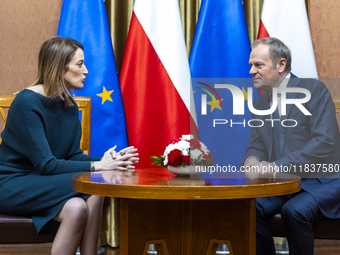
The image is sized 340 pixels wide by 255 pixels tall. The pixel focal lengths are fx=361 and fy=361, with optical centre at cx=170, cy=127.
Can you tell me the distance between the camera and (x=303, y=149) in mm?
1637

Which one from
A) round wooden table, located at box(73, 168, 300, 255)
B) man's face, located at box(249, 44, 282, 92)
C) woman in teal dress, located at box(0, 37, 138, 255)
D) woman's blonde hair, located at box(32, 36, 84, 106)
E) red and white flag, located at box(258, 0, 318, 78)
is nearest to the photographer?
round wooden table, located at box(73, 168, 300, 255)

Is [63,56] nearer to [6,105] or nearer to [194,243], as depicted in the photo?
[6,105]

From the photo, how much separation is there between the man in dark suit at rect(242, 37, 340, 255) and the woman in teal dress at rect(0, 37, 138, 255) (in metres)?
0.65

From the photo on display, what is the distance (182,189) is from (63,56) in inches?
40.3

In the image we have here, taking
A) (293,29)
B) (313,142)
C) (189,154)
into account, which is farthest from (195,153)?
(293,29)

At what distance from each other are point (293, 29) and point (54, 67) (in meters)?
1.60

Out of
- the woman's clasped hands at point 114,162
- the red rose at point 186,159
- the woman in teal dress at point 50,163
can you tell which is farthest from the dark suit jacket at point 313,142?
the woman in teal dress at point 50,163

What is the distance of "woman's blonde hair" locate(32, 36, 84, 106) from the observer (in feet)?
5.76


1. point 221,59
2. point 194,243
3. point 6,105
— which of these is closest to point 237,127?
point 194,243

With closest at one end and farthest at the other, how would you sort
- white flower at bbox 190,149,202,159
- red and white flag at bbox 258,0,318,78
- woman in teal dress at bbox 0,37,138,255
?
white flower at bbox 190,149,202,159 → woman in teal dress at bbox 0,37,138,255 → red and white flag at bbox 258,0,318,78

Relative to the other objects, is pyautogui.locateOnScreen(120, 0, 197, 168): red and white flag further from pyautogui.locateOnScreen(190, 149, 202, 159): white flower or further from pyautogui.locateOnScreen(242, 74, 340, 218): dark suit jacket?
pyautogui.locateOnScreen(190, 149, 202, 159): white flower

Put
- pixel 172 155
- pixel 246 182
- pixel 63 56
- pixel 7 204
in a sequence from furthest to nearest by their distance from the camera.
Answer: pixel 63 56, pixel 7 204, pixel 172 155, pixel 246 182

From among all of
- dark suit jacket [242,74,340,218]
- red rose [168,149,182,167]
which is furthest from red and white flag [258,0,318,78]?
red rose [168,149,182,167]

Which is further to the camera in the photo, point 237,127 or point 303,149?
point 303,149
